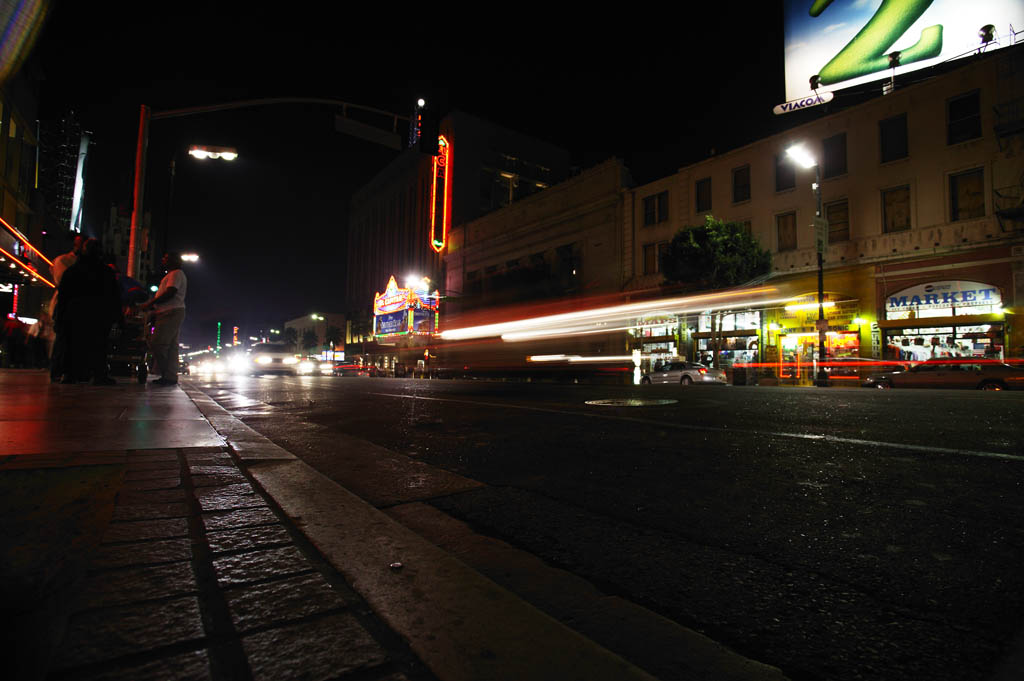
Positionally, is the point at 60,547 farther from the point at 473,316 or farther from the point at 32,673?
the point at 473,316

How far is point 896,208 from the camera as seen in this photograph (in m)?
19.1

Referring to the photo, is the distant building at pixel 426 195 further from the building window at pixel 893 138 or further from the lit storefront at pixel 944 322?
the lit storefront at pixel 944 322

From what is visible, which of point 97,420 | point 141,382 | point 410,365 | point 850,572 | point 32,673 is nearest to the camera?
point 32,673

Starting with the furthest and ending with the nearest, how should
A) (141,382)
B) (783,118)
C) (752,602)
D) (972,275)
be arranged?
(783,118) → (972,275) → (141,382) → (752,602)

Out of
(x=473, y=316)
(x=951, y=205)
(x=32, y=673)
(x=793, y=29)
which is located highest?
(x=793, y=29)

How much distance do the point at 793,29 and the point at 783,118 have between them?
438cm

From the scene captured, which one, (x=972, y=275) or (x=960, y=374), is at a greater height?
(x=972, y=275)

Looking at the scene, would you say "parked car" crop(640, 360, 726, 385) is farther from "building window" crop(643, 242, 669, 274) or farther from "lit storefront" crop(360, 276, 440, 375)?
"lit storefront" crop(360, 276, 440, 375)

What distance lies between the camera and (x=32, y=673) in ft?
2.33

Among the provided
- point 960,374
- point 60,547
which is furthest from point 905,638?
point 960,374

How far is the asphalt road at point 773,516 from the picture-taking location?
104 centimetres

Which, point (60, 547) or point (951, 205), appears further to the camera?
point (951, 205)

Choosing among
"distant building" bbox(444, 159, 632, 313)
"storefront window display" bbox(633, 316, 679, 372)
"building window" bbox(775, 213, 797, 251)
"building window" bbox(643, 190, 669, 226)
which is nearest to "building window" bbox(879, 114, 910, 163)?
"building window" bbox(775, 213, 797, 251)

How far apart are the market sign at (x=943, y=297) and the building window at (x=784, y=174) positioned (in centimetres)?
636
